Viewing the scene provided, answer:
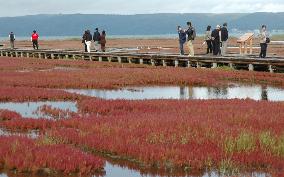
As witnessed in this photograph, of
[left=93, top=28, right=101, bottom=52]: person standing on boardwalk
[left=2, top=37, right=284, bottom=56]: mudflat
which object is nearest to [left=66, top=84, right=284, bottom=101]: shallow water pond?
[left=93, top=28, right=101, bottom=52]: person standing on boardwalk

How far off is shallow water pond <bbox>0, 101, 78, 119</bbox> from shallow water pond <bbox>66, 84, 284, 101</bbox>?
321 cm

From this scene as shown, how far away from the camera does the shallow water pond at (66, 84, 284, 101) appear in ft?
78.9

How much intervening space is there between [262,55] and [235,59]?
2323mm

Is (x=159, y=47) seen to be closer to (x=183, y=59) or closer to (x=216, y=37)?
(x=183, y=59)

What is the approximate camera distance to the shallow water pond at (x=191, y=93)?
2405cm

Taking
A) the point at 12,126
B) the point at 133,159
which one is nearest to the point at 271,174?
the point at 133,159

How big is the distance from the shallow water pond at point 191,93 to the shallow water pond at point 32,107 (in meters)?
3.21

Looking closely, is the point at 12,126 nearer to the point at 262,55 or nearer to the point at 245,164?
the point at 245,164

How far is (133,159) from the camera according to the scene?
11.5 m

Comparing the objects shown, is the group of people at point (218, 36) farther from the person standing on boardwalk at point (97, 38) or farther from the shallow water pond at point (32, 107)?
the shallow water pond at point (32, 107)

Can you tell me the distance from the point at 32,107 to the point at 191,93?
8679 millimetres

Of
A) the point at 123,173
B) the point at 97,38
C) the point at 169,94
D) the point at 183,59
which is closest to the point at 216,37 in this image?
the point at 183,59

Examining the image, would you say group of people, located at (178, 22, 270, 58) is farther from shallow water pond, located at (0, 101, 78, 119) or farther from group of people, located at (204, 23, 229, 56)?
shallow water pond, located at (0, 101, 78, 119)

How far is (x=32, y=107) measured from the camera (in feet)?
64.5
